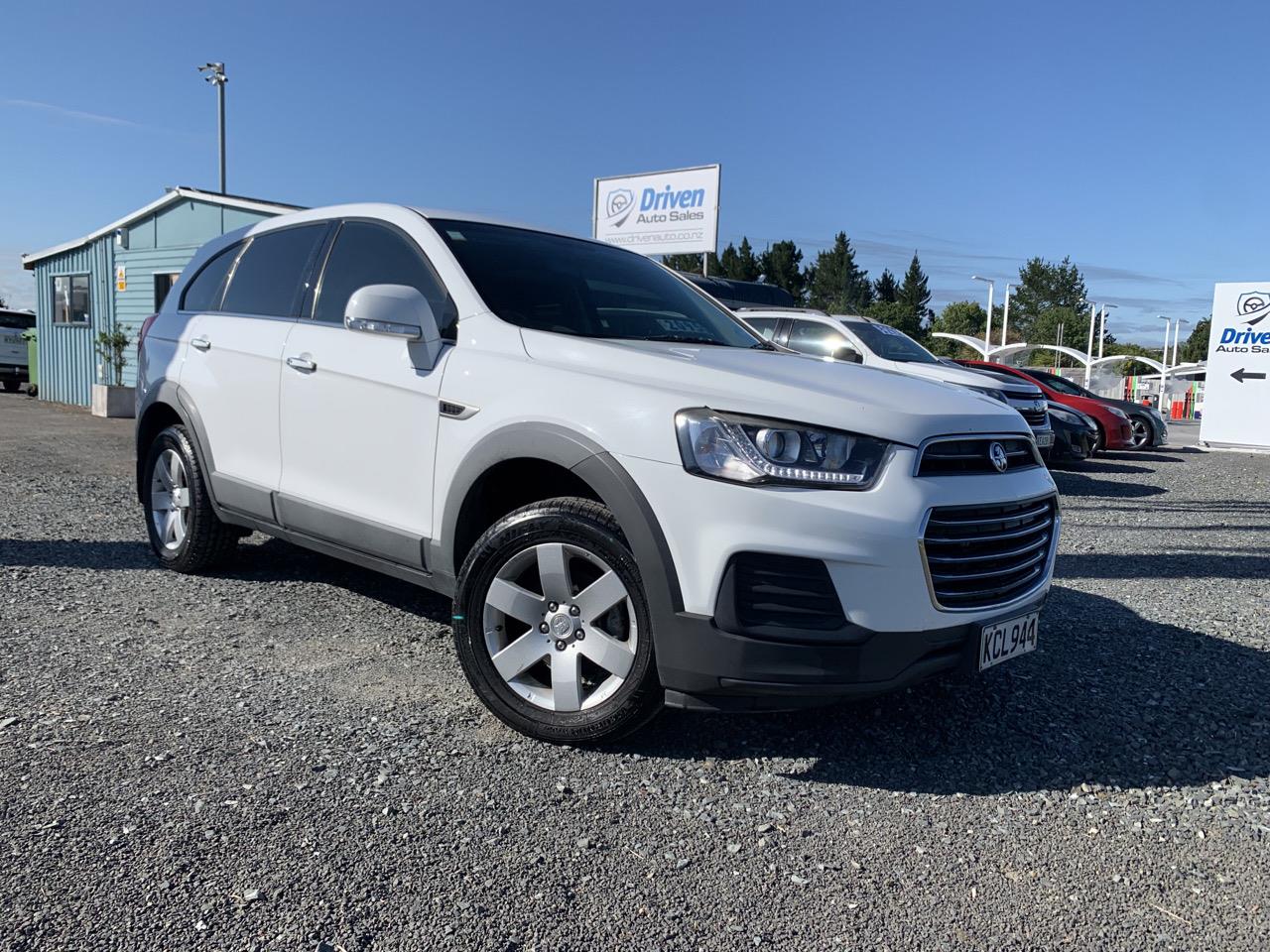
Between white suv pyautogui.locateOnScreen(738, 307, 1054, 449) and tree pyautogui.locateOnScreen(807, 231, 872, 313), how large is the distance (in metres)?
88.1

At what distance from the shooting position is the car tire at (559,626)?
9.87ft

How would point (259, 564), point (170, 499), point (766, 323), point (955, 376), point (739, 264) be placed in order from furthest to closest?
point (739, 264) < point (766, 323) < point (955, 376) < point (259, 564) < point (170, 499)

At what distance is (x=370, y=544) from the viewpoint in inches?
150

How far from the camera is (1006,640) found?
3.15 metres

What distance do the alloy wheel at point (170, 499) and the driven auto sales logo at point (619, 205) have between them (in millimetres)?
21704

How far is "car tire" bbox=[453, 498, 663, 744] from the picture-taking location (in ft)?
9.87

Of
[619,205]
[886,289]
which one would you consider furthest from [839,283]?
[619,205]

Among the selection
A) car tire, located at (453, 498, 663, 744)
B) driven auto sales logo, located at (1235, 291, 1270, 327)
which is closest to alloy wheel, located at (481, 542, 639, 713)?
car tire, located at (453, 498, 663, 744)

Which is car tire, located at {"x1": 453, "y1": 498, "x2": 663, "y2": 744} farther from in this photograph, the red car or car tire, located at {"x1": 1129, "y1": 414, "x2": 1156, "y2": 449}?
car tire, located at {"x1": 1129, "y1": 414, "x2": 1156, "y2": 449}

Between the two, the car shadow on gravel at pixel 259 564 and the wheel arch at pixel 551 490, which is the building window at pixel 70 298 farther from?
the wheel arch at pixel 551 490

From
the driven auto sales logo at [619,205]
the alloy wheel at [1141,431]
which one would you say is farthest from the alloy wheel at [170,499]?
the driven auto sales logo at [619,205]

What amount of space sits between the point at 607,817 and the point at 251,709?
1.39 meters

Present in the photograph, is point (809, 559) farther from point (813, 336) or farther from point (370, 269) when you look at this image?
point (813, 336)

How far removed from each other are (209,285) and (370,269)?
148 cm
